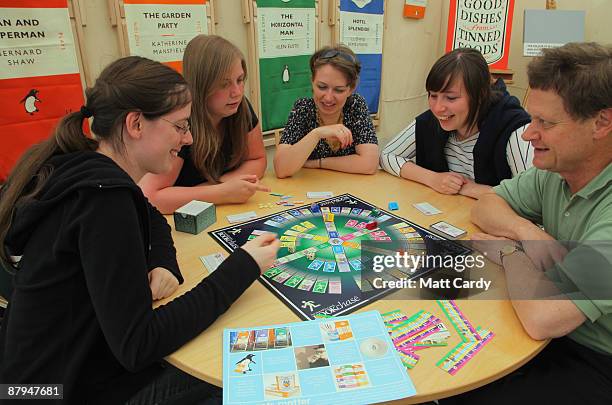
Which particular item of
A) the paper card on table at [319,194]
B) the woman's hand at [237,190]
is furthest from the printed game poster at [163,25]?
the paper card on table at [319,194]

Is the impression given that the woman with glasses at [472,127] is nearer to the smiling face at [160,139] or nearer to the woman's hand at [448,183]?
the woman's hand at [448,183]

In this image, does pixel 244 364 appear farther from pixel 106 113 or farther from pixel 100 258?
pixel 106 113

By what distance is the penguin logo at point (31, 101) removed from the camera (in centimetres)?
224

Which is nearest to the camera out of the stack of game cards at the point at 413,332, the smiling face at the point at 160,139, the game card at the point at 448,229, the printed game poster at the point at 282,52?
the stack of game cards at the point at 413,332

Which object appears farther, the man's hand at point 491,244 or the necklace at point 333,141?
the necklace at point 333,141

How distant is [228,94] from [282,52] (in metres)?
1.60

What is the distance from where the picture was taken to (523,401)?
115 cm

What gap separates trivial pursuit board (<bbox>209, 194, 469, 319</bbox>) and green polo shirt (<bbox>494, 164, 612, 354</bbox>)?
303mm

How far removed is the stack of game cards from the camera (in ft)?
3.21

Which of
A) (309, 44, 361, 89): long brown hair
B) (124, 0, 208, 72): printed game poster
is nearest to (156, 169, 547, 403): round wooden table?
(309, 44, 361, 89): long brown hair

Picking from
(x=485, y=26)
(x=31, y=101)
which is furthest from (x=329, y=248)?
(x=485, y=26)

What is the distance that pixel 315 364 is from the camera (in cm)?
95

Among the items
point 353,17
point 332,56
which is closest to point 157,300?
point 332,56

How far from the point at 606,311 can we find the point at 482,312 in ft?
0.90
